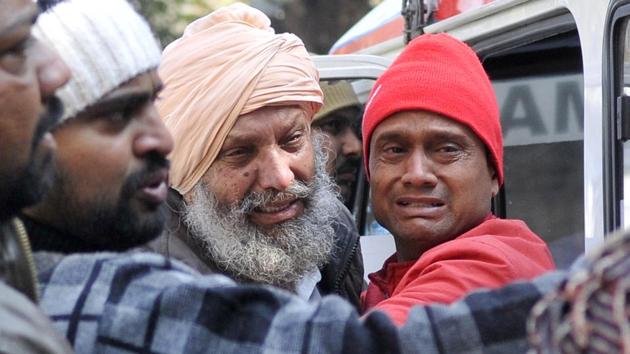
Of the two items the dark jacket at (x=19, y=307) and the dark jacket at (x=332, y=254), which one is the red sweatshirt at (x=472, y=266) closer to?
the dark jacket at (x=332, y=254)

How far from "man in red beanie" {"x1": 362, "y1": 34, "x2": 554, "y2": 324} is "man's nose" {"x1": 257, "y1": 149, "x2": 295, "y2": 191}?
0.33m

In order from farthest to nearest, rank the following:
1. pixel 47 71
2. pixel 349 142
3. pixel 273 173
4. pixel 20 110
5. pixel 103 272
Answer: pixel 349 142
pixel 273 173
pixel 103 272
pixel 47 71
pixel 20 110

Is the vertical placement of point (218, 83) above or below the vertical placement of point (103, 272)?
below

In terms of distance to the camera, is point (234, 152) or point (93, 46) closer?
point (93, 46)

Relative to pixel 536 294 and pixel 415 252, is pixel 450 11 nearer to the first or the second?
pixel 415 252

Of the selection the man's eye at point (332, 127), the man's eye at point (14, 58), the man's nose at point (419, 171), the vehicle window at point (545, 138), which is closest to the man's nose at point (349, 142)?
the man's eye at point (332, 127)

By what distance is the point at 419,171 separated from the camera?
291 cm

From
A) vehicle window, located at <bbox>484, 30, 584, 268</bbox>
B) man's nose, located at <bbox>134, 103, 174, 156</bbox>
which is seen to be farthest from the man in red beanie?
vehicle window, located at <bbox>484, 30, 584, 268</bbox>

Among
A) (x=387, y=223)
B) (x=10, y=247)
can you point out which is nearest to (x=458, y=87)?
(x=387, y=223)

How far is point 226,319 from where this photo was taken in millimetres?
1853

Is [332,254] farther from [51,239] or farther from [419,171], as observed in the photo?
[51,239]

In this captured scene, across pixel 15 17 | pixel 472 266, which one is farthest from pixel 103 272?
pixel 472 266

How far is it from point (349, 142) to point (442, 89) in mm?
2422

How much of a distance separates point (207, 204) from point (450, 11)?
5.45 ft
